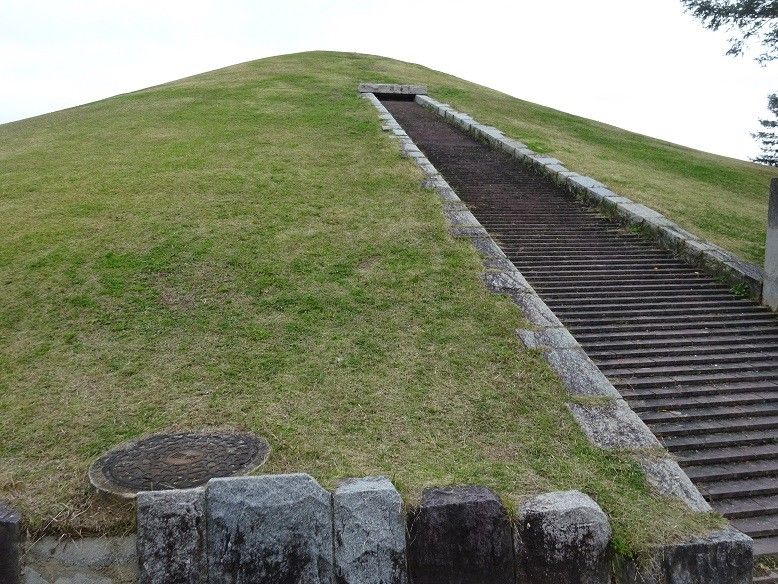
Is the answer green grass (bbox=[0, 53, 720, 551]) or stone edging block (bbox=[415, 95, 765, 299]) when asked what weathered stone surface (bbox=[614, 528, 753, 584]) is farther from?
stone edging block (bbox=[415, 95, 765, 299])

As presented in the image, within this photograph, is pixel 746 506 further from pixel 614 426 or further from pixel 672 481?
pixel 614 426

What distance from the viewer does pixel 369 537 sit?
381cm

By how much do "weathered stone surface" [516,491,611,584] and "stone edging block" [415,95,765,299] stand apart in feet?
18.0

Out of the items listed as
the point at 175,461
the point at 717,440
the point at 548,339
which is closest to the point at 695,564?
the point at 717,440

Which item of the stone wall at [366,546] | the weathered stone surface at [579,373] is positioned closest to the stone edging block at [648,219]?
the weathered stone surface at [579,373]

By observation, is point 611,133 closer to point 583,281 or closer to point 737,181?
point 737,181

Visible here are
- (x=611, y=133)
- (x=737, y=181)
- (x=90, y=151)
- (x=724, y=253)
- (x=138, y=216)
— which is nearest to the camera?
(x=724, y=253)

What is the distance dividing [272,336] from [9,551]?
306cm

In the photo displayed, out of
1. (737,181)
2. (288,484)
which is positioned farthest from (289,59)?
(288,484)

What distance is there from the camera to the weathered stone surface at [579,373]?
18.5 feet

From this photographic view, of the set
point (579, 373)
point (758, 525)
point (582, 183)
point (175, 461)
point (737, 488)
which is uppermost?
point (582, 183)

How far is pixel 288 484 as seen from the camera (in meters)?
3.81

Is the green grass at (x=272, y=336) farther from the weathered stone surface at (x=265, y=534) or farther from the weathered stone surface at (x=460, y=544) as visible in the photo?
the weathered stone surface at (x=265, y=534)

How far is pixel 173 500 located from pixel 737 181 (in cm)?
1532
